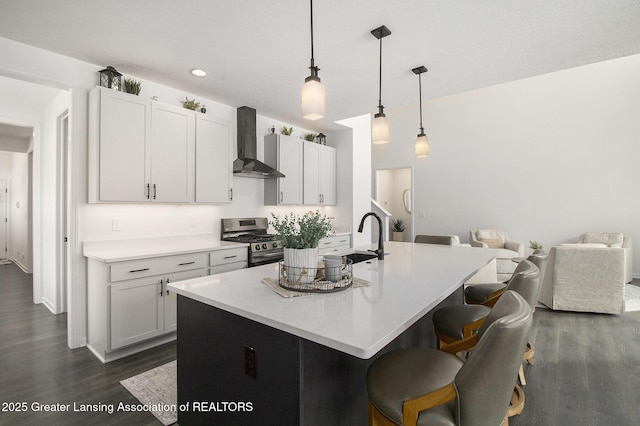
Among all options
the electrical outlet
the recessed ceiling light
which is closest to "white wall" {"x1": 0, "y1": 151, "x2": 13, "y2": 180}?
the recessed ceiling light

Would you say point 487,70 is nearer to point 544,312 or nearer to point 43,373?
point 544,312

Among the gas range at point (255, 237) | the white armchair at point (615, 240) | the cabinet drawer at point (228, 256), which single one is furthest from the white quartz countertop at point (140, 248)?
the white armchair at point (615, 240)

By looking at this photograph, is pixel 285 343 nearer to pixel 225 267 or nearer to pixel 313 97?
pixel 313 97

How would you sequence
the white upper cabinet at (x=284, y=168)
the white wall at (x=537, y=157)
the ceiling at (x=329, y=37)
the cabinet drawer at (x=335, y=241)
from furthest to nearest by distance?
the white wall at (x=537, y=157)
the cabinet drawer at (x=335, y=241)
the white upper cabinet at (x=284, y=168)
the ceiling at (x=329, y=37)

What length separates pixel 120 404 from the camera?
2.01m

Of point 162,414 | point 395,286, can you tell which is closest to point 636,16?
point 395,286

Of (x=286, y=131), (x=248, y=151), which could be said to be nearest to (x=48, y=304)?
(x=248, y=151)

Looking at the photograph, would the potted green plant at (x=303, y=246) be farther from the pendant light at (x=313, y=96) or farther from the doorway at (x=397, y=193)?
the doorway at (x=397, y=193)

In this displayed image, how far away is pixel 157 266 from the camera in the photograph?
109 inches

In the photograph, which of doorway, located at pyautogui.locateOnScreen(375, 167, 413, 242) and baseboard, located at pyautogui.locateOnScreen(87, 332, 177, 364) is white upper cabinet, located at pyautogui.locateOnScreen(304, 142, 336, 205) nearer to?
baseboard, located at pyautogui.locateOnScreen(87, 332, 177, 364)

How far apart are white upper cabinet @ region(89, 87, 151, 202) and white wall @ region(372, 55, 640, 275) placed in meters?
6.50

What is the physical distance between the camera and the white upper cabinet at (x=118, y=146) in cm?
272

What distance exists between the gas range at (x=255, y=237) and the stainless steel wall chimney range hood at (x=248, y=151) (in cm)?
63

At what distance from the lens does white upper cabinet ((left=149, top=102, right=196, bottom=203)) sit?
3070mm
